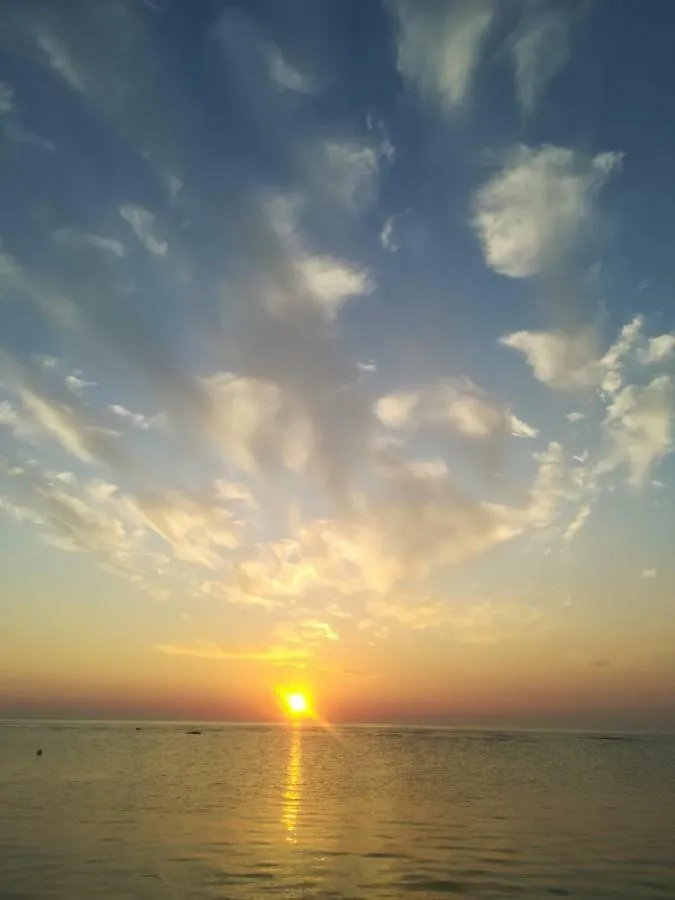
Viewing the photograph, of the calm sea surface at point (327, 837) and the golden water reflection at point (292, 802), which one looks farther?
the golden water reflection at point (292, 802)

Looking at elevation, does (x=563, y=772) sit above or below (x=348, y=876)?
above

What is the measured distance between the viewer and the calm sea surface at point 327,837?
97.1ft

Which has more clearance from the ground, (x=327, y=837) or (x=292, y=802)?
(x=292, y=802)

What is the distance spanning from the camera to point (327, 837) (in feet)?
132

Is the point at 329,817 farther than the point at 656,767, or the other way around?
the point at 656,767

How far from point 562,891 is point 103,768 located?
230 feet

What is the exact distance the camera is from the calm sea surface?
97.1 feet

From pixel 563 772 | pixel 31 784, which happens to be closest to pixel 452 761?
pixel 563 772

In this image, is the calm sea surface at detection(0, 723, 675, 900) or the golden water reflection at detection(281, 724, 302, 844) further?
the golden water reflection at detection(281, 724, 302, 844)

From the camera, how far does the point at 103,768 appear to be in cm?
8494

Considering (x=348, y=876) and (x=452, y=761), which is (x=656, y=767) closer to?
(x=452, y=761)

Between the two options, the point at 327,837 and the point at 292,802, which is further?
the point at 292,802

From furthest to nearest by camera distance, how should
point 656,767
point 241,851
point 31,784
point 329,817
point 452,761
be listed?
point 452,761
point 656,767
point 31,784
point 329,817
point 241,851

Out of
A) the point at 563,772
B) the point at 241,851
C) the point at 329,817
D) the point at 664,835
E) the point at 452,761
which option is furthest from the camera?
the point at 452,761
